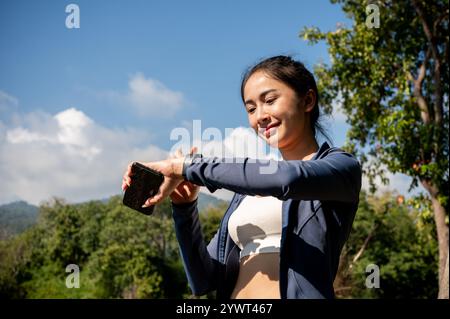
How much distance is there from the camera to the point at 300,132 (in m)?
1.70

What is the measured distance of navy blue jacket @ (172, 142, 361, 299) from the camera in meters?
1.30

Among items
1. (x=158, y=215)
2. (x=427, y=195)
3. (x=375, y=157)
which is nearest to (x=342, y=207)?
(x=427, y=195)

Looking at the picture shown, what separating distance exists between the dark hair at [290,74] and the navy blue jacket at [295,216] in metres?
0.22

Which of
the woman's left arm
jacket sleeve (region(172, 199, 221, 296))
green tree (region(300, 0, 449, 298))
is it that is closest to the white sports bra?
jacket sleeve (region(172, 199, 221, 296))

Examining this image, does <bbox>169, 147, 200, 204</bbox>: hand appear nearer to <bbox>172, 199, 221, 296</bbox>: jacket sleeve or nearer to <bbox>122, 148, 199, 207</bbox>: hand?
<bbox>172, 199, 221, 296</bbox>: jacket sleeve

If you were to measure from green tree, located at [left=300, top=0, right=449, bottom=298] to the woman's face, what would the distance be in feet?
25.3

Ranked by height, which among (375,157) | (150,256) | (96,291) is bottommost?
(96,291)

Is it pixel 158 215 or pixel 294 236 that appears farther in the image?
pixel 158 215

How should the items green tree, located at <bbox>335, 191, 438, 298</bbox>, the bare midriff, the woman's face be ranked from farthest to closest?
1. green tree, located at <bbox>335, 191, 438, 298</bbox>
2. the woman's face
3. the bare midriff

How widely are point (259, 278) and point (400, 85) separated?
30.2 ft

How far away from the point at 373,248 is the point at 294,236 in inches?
1098

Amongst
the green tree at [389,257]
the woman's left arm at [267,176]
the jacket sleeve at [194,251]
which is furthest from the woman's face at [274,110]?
the green tree at [389,257]
